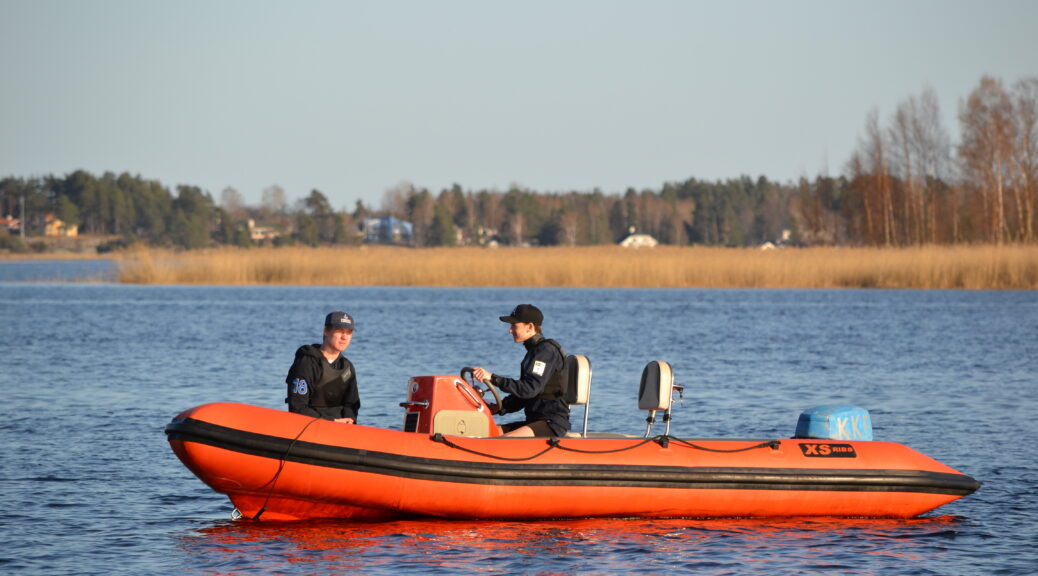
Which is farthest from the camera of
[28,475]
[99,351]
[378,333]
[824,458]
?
[378,333]

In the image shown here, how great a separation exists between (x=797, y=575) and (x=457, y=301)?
30703 millimetres

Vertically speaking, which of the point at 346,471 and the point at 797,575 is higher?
the point at 346,471

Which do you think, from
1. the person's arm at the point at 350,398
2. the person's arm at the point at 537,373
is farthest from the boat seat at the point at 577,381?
the person's arm at the point at 350,398

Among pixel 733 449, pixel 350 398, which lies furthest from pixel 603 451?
pixel 350 398

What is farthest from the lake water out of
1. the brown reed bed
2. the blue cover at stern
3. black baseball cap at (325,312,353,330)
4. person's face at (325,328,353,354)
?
black baseball cap at (325,312,353,330)

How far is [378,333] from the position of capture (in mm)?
26109

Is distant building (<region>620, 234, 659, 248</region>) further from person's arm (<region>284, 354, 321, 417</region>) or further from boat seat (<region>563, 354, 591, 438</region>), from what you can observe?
person's arm (<region>284, 354, 321, 417</region>)

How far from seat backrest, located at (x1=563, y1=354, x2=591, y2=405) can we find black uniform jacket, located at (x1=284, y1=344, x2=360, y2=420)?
4.58ft

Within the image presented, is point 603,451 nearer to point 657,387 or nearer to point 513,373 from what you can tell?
point 657,387

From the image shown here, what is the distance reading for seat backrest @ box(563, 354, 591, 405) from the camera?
876cm

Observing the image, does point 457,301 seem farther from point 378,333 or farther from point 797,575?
point 797,575

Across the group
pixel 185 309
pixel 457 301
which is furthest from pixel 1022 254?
pixel 185 309

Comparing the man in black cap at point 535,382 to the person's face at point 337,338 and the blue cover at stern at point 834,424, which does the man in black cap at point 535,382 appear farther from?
the blue cover at stern at point 834,424

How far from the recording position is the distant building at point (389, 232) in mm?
117562
